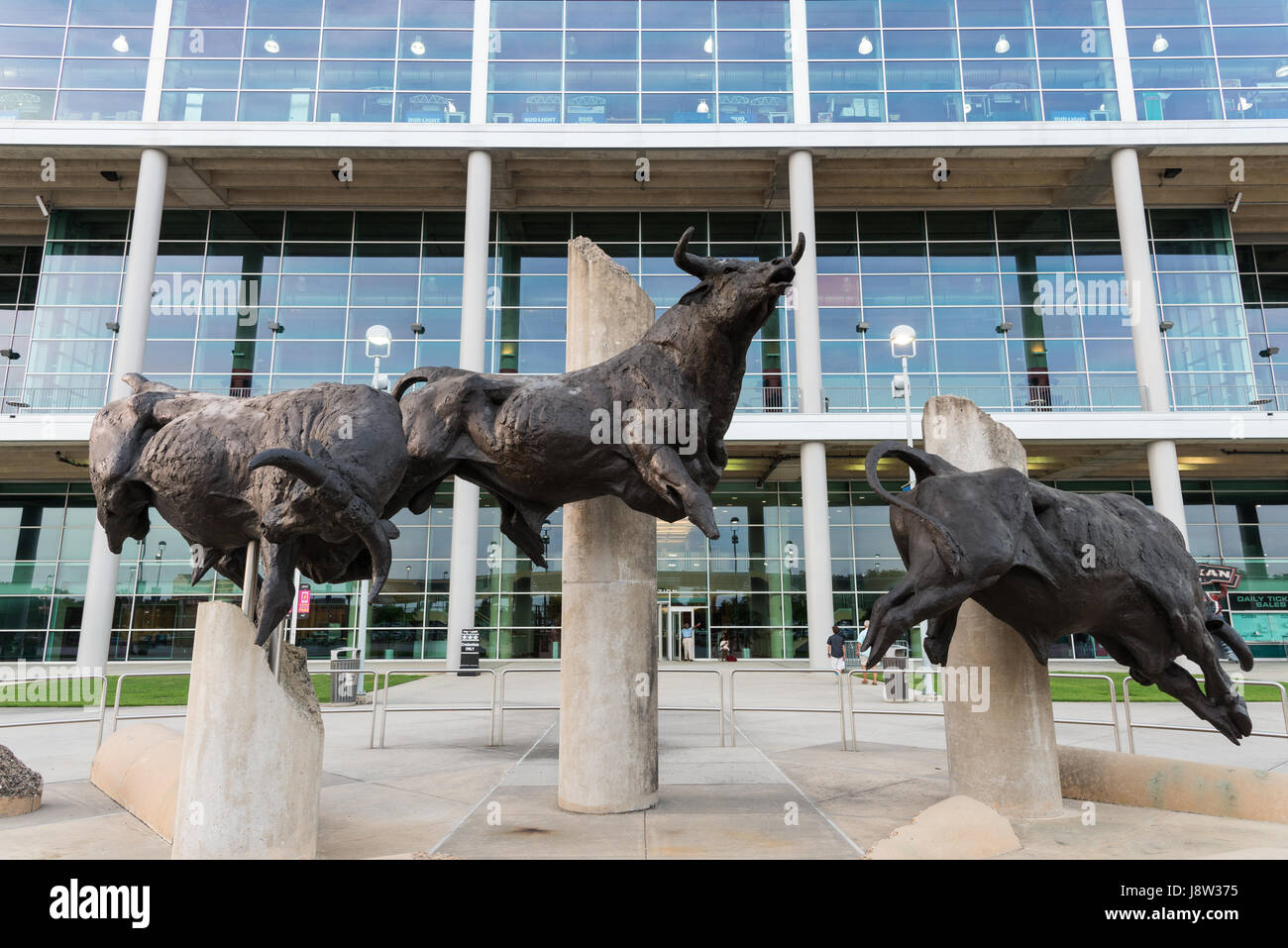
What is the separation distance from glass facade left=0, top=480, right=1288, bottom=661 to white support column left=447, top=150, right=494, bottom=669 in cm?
401

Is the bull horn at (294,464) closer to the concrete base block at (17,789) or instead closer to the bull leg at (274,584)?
the bull leg at (274,584)

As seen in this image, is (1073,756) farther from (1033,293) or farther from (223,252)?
(223,252)

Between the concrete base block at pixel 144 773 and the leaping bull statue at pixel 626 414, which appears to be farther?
the concrete base block at pixel 144 773

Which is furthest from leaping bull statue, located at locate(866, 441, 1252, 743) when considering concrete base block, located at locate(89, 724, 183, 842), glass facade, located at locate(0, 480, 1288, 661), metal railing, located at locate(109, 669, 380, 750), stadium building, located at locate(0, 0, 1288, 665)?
glass facade, located at locate(0, 480, 1288, 661)

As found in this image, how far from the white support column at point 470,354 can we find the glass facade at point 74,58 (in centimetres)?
1115

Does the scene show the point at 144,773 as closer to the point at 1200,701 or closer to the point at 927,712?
the point at 1200,701

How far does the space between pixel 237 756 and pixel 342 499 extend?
1.47 meters

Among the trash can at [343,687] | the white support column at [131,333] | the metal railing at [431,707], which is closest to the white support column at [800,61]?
the metal railing at [431,707]

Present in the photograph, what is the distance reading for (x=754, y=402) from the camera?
26938mm

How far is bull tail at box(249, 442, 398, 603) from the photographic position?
11.1ft

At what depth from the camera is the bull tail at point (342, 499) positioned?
3381 millimetres

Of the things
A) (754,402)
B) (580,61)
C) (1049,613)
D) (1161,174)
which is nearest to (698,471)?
(1049,613)

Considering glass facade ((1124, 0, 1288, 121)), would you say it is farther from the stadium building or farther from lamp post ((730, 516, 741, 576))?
lamp post ((730, 516, 741, 576))

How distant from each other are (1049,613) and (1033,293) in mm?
26969
